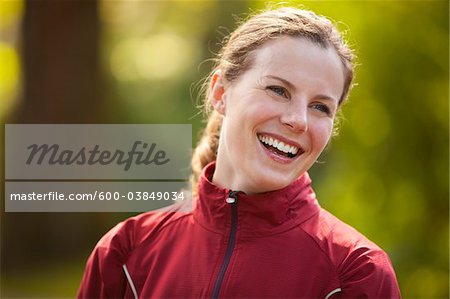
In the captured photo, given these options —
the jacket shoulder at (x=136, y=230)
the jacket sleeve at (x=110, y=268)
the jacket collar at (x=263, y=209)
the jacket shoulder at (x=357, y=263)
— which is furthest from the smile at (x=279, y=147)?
the jacket sleeve at (x=110, y=268)

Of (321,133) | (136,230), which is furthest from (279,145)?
(136,230)

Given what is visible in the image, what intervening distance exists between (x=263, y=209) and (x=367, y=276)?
31 cm

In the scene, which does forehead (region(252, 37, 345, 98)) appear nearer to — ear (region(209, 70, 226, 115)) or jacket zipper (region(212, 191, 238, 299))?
ear (region(209, 70, 226, 115))

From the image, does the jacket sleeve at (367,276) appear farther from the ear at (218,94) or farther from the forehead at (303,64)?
the ear at (218,94)

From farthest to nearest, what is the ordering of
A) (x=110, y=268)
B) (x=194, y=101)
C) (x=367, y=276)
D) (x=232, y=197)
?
1. (x=194, y=101)
2. (x=110, y=268)
3. (x=232, y=197)
4. (x=367, y=276)

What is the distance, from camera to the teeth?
1.53 metres

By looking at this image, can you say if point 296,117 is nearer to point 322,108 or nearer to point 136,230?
point 322,108

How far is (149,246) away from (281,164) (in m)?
0.43

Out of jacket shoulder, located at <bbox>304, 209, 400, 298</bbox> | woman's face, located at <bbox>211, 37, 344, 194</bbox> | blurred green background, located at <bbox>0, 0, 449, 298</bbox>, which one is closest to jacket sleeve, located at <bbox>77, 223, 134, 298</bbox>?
woman's face, located at <bbox>211, 37, 344, 194</bbox>

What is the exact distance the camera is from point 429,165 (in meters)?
3.54

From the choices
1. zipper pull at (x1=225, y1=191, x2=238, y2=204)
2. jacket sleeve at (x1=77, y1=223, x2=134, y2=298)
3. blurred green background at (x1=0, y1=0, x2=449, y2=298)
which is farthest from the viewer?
blurred green background at (x1=0, y1=0, x2=449, y2=298)

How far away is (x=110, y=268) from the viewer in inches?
66.9

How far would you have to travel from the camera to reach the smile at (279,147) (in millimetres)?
1528

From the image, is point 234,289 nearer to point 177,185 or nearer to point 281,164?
point 281,164
